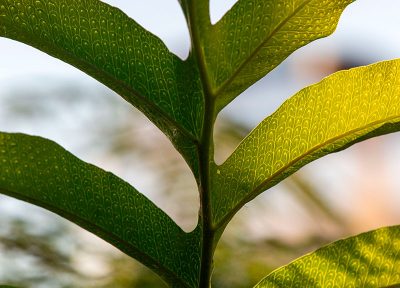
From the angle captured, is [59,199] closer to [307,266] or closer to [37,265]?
[307,266]

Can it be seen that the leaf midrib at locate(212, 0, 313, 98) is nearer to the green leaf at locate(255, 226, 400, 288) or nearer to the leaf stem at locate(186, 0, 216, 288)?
the leaf stem at locate(186, 0, 216, 288)

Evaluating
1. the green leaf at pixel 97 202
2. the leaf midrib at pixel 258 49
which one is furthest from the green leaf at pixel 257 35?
the green leaf at pixel 97 202

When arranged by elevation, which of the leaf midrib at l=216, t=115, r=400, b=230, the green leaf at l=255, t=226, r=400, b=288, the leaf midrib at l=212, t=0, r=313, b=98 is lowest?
the green leaf at l=255, t=226, r=400, b=288

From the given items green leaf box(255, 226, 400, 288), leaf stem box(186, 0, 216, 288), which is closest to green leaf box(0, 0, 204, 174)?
leaf stem box(186, 0, 216, 288)

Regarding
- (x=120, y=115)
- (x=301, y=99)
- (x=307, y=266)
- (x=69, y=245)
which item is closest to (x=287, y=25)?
A: (x=301, y=99)

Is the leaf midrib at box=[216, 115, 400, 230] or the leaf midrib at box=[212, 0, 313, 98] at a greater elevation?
the leaf midrib at box=[212, 0, 313, 98]

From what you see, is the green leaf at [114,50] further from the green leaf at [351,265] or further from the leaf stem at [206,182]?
the green leaf at [351,265]

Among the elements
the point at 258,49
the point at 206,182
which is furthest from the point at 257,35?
the point at 206,182
